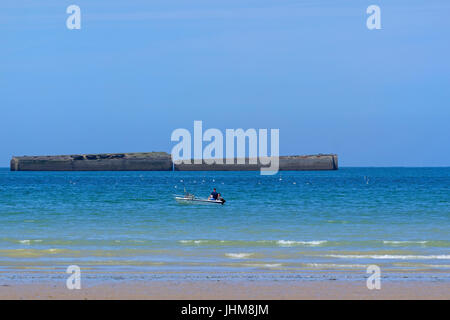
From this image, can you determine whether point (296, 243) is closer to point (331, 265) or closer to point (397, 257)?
point (397, 257)

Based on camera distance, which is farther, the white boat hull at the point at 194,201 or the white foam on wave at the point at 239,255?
the white boat hull at the point at 194,201

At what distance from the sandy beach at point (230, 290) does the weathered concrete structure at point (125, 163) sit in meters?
178

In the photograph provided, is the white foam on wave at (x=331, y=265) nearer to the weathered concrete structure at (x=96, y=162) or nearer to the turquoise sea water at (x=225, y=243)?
the turquoise sea water at (x=225, y=243)

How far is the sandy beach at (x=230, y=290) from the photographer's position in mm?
13367

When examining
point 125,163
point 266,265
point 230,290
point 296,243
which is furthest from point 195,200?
point 125,163

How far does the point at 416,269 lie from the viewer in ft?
56.2

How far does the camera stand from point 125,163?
192m

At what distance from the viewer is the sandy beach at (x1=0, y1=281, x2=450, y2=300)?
1337 centimetres

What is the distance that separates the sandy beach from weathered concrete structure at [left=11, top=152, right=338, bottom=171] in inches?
7014

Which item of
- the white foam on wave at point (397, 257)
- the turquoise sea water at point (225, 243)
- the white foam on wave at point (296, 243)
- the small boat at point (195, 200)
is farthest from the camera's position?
the small boat at point (195, 200)

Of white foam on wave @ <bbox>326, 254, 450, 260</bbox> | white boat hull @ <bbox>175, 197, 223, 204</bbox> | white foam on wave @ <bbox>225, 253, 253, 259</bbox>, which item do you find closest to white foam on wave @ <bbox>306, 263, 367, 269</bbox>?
white foam on wave @ <bbox>326, 254, 450, 260</bbox>

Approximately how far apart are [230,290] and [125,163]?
180 m

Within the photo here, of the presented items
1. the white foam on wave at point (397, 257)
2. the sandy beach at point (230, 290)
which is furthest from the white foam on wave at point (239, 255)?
the sandy beach at point (230, 290)
